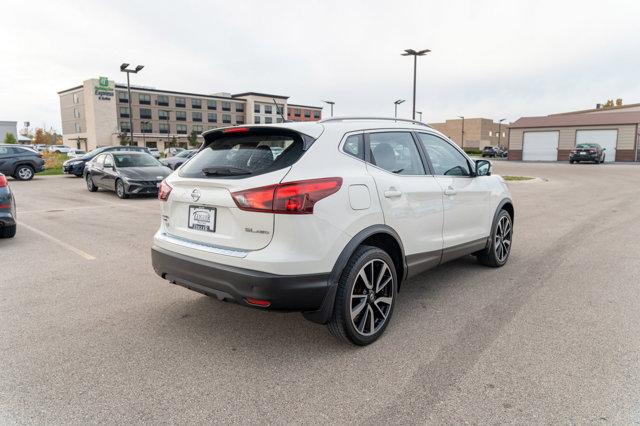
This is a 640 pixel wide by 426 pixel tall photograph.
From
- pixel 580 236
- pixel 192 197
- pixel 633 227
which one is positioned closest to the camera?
pixel 192 197

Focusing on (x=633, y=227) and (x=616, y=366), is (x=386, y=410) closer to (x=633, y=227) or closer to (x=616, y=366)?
(x=616, y=366)

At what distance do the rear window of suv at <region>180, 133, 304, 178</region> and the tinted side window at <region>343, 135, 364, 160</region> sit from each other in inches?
16.1

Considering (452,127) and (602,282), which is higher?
(452,127)

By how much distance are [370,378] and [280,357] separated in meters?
0.70

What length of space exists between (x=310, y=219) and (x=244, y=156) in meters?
0.82

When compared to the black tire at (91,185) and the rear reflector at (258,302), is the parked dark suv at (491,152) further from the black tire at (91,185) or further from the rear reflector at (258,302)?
the rear reflector at (258,302)

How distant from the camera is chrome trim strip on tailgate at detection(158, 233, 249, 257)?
315 cm

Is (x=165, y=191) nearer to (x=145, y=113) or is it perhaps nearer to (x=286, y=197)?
(x=286, y=197)

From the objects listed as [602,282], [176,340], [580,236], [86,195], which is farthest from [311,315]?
[86,195]

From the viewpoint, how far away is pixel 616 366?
3.10m

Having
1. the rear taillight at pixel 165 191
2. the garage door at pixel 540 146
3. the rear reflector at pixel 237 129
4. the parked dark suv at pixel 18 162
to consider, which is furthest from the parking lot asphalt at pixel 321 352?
the garage door at pixel 540 146

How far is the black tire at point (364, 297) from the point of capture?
128 inches

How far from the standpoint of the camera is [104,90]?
83.0 meters

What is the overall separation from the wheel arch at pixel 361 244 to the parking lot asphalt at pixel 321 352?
0.38 metres
